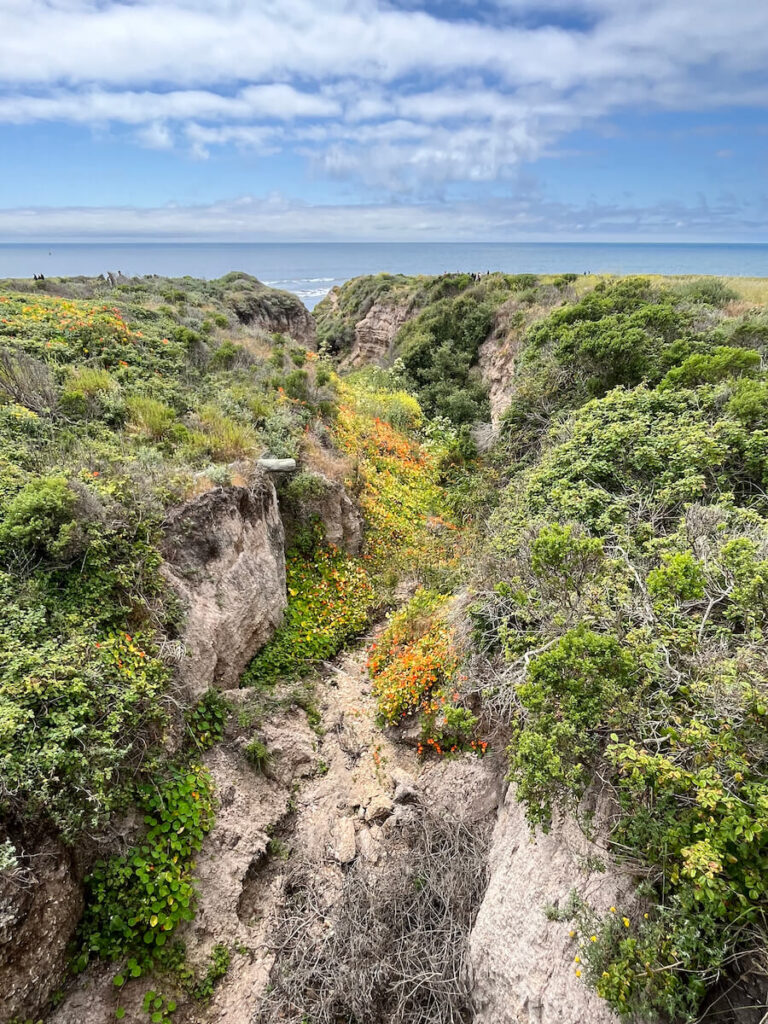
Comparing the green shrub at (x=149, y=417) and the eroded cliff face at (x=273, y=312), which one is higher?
the eroded cliff face at (x=273, y=312)

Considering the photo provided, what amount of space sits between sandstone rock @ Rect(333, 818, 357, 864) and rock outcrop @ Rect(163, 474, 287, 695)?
2.91m

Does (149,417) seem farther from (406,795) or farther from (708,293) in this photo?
(708,293)

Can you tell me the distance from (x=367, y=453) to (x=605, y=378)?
823 centimetres

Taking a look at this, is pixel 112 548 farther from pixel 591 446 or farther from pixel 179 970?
pixel 591 446

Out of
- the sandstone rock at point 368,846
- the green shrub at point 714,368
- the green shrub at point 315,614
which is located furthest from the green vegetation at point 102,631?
the green shrub at point 714,368

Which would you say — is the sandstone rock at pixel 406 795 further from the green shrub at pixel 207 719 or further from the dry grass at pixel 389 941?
the green shrub at pixel 207 719

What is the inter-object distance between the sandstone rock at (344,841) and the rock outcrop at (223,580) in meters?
2.91

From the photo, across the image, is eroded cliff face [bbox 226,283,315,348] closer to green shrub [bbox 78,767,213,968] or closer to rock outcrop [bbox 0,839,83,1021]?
green shrub [bbox 78,767,213,968]

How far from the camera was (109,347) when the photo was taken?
478 inches

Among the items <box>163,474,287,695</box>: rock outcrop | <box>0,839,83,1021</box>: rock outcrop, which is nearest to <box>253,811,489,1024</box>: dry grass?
<box>0,839,83,1021</box>: rock outcrop

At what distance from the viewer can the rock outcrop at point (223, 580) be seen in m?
7.68

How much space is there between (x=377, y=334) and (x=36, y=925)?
3575 centimetres

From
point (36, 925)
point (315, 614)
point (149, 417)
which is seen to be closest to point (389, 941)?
point (36, 925)

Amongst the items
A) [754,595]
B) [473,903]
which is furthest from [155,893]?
[754,595]
